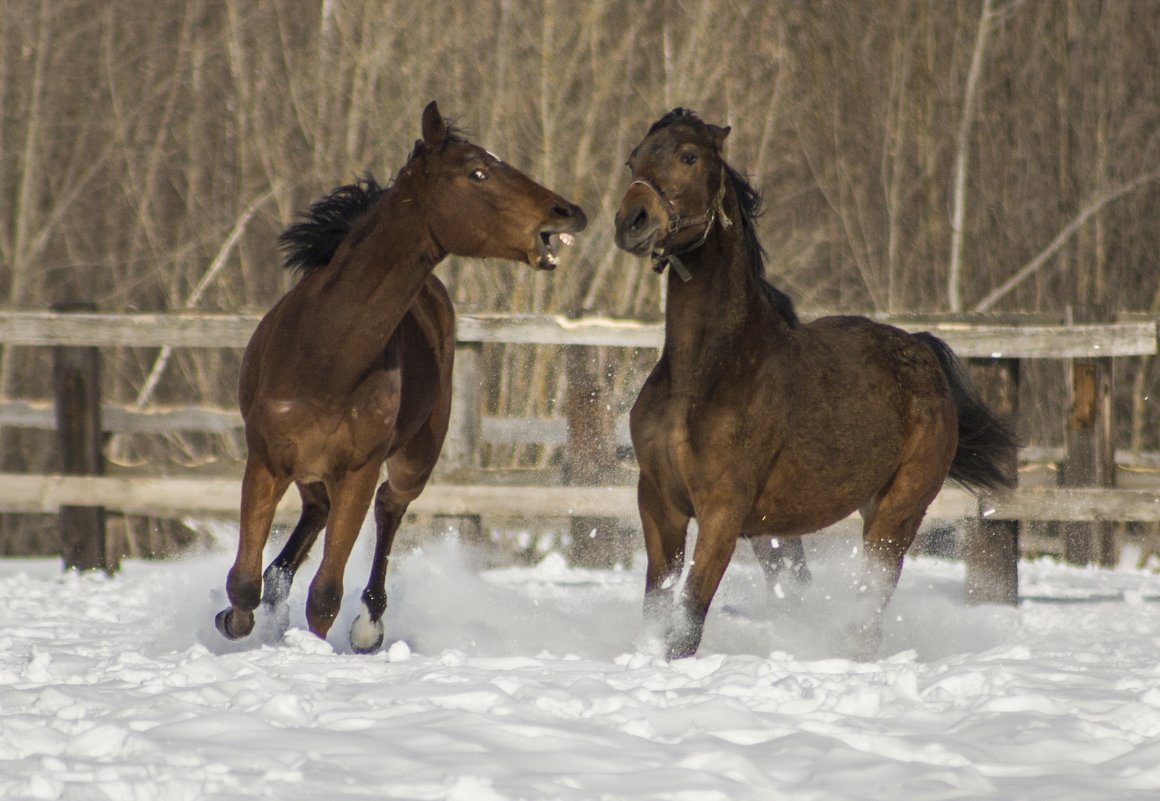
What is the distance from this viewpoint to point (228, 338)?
7.27 meters

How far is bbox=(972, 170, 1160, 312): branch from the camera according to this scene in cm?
1378

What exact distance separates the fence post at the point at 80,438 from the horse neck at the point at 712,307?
4100mm

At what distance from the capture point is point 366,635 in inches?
199

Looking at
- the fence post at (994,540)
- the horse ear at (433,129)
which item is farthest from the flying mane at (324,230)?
the fence post at (994,540)

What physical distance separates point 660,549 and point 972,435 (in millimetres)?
1875

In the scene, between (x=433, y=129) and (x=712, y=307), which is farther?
(x=433, y=129)

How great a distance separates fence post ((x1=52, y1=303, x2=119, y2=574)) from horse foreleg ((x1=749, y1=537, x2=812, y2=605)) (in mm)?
3728

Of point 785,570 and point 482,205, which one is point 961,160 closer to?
point 785,570

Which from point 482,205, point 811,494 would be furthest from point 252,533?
point 811,494

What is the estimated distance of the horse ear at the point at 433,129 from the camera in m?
4.73

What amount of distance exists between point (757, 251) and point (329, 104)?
9268mm

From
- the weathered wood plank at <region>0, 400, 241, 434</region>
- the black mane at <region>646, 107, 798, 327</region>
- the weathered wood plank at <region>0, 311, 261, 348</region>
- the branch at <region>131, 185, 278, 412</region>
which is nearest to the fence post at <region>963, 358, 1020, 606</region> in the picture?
the black mane at <region>646, 107, 798, 327</region>

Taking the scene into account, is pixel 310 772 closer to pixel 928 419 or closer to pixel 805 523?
pixel 805 523

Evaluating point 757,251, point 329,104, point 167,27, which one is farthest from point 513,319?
point 167,27
